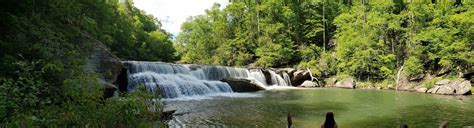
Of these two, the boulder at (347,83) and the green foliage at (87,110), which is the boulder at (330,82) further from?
the green foliage at (87,110)

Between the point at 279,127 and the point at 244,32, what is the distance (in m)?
36.3

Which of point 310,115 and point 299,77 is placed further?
point 299,77

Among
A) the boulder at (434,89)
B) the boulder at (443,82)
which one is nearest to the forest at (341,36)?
the boulder at (443,82)

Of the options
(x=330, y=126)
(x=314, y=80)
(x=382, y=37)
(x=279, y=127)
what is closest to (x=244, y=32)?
(x=314, y=80)

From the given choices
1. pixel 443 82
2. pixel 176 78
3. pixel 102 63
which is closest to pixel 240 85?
pixel 176 78

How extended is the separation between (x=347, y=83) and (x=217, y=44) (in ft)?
73.2

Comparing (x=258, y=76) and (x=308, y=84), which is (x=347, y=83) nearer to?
(x=308, y=84)

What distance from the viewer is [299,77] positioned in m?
34.4

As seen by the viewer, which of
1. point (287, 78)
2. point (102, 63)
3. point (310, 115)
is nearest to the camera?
point (310, 115)

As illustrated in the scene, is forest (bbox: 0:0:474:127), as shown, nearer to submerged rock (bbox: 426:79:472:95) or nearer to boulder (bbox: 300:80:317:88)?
submerged rock (bbox: 426:79:472:95)

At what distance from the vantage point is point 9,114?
5215mm

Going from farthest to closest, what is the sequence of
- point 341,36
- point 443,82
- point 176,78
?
point 341,36
point 443,82
point 176,78

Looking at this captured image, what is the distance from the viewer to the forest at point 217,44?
212 inches

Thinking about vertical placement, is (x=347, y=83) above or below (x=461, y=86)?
below
